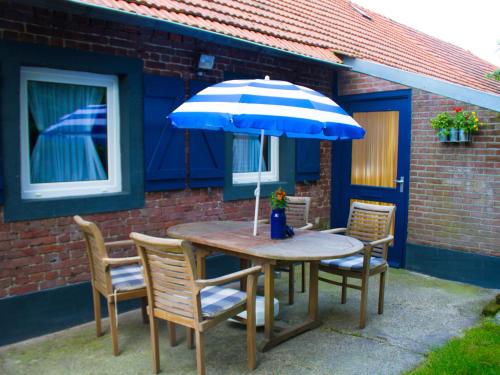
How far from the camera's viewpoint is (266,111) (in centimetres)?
330

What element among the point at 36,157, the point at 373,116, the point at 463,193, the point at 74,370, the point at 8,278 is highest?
the point at 373,116

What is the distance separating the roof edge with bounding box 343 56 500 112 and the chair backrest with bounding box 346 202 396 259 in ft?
5.96

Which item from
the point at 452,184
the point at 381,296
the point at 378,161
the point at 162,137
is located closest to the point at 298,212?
the point at 381,296

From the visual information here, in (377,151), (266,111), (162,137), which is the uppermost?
(266,111)

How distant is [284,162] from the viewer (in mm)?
6355

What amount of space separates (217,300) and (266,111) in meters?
1.42

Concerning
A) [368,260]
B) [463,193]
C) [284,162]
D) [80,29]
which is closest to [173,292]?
[368,260]

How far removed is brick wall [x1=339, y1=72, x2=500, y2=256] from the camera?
17.5 ft

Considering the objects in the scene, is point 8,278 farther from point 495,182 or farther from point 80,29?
point 495,182

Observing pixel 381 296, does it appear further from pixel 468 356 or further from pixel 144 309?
pixel 144 309

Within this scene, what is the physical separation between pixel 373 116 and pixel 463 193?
171cm

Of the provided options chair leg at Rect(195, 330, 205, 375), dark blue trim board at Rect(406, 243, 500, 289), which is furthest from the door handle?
chair leg at Rect(195, 330, 205, 375)

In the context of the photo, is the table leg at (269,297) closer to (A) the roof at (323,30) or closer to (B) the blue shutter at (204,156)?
(B) the blue shutter at (204,156)

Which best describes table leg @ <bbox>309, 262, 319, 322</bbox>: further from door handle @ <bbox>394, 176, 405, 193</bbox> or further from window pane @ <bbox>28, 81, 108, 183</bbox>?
door handle @ <bbox>394, 176, 405, 193</bbox>
